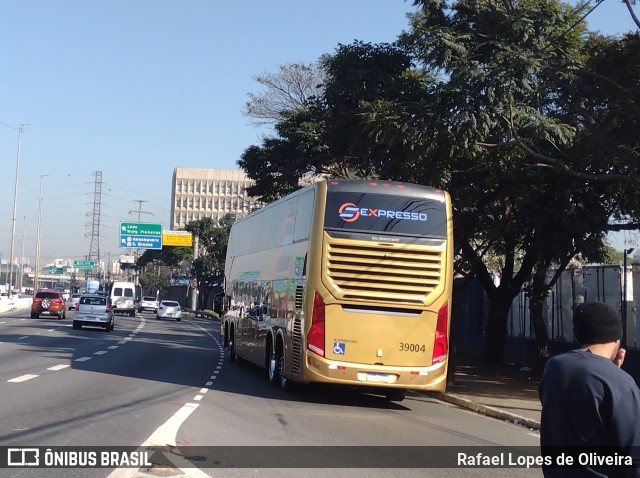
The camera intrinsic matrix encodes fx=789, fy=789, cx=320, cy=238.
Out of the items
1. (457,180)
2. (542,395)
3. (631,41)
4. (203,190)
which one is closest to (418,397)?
(457,180)

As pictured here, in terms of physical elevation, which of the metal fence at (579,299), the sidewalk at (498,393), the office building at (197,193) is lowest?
the sidewalk at (498,393)

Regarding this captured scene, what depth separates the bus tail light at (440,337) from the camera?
1493 centimetres

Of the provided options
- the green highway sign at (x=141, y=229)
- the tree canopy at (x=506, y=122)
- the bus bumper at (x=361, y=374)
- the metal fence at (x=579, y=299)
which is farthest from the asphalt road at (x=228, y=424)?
the green highway sign at (x=141, y=229)

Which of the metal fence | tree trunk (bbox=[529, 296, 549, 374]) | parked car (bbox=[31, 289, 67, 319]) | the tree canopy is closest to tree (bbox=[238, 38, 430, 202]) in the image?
the tree canopy

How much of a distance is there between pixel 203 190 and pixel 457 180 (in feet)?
437

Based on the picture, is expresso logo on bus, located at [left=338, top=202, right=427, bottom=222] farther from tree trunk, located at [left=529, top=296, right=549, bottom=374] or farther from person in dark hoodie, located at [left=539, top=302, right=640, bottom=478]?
person in dark hoodie, located at [left=539, top=302, right=640, bottom=478]

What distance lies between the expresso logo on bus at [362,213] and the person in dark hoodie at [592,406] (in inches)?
428

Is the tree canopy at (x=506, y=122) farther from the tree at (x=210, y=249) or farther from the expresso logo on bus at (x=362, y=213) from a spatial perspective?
the tree at (x=210, y=249)

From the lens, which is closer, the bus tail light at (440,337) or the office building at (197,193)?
the bus tail light at (440,337)

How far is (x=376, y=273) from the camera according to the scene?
14711 mm

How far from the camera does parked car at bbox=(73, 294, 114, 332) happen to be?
39969mm

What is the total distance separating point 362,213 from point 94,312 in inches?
1108

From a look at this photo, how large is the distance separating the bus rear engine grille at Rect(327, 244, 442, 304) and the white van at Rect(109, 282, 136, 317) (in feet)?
170

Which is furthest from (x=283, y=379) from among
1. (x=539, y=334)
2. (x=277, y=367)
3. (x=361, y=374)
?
(x=539, y=334)
